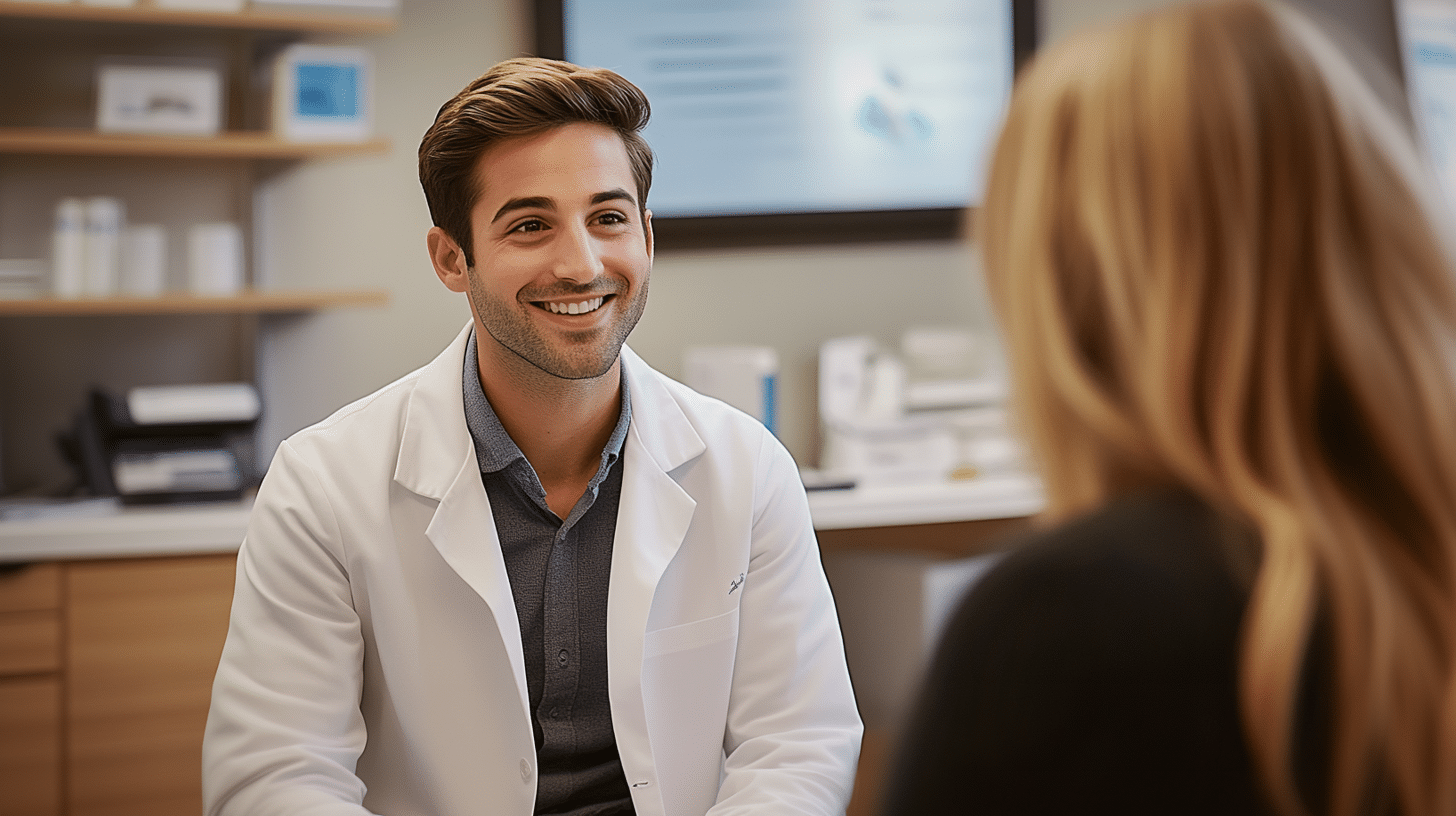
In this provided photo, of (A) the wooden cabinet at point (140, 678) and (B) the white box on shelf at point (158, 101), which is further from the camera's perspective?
(B) the white box on shelf at point (158, 101)

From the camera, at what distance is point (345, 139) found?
2482mm

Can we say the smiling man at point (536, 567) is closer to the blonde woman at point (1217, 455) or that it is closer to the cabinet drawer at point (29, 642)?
the blonde woman at point (1217, 455)

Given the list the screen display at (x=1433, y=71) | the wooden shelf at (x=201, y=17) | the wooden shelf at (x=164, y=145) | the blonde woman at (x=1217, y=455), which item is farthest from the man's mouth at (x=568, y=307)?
the screen display at (x=1433, y=71)

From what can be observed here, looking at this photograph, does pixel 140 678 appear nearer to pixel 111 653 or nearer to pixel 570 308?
pixel 111 653

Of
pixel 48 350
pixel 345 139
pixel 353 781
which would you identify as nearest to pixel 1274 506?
pixel 353 781

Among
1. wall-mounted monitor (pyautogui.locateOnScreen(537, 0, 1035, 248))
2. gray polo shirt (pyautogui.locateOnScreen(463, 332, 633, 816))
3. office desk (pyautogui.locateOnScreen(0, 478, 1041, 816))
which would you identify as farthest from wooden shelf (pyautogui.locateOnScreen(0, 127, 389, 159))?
gray polo shirt (pyautogui.locateOnScreen(463, 332, 633, 816))

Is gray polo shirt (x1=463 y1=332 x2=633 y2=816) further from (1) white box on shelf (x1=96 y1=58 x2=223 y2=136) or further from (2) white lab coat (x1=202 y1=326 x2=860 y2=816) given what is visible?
(1) white box on shelf (x1=96 y1=58 x2=223 y2=136)

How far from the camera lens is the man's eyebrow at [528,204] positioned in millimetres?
1437

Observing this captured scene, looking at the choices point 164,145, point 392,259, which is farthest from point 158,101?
point 392,259

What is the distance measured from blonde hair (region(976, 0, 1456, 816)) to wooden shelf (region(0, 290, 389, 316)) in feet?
6.54

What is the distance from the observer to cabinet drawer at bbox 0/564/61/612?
210 cm

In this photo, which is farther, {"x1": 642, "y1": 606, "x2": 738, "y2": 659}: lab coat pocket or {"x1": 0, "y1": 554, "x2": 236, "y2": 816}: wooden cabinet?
{"x1": 0, "y1": 554, "x2": 236, "y2": 816}: wooden cabinet

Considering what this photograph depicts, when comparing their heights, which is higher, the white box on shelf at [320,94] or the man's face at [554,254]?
the white box on shelf at [320,94]

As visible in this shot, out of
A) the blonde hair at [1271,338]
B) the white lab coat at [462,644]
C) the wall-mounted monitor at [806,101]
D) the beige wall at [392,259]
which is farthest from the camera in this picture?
the wall-mounted monitor at [806,101]
